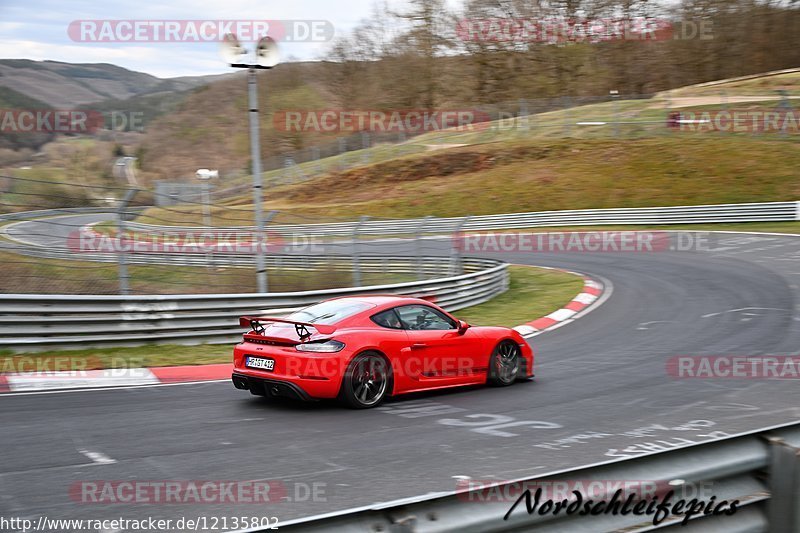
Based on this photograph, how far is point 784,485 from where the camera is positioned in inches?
125

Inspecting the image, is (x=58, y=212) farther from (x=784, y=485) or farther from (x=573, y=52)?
(x=573, y=52)

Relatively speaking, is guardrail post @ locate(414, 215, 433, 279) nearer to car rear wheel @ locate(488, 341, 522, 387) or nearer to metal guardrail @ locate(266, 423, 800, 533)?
car rear wheel @ locate(488, 341, 522, 387)

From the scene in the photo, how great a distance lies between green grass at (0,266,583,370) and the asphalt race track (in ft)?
5.47

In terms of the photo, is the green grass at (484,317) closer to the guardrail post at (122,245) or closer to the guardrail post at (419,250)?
the guardrail post at (122,245)

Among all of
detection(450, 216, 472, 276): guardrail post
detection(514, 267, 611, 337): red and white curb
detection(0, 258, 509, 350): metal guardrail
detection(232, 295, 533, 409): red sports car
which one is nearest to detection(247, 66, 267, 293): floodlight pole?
detection(0, 258, 509, 350): metal guardrail

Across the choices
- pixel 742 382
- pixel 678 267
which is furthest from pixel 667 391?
pixel 678 267

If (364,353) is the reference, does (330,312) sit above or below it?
above

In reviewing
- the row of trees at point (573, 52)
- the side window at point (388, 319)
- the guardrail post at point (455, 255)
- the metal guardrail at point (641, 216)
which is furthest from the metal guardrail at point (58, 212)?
the row of trees at point (573, 52)

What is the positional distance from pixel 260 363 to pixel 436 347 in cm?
197

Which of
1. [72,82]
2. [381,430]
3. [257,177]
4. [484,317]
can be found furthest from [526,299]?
[72,82]

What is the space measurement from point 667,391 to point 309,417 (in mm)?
4065

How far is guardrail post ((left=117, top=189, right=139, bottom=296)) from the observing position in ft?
34.8

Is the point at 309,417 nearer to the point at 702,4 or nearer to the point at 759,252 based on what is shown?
the point at 759,252

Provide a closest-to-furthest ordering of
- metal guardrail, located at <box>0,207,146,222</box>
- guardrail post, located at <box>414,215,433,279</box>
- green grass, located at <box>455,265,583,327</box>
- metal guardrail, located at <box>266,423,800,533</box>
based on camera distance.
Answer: metal guardrail, located at <box>266,423,800,533</box>, metal guardrail, located at <box>0,207,146,222</box>, green grass, located at <box>455,265,583,327</box>, guardrail post, located at <box>414,215,433,279</box>
